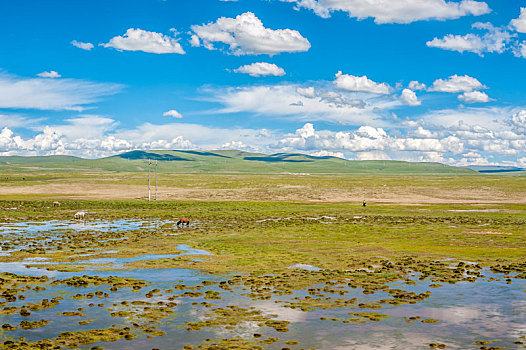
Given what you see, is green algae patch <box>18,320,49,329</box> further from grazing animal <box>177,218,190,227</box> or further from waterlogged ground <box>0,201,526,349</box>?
grazing animal <box>177,218,190,227</box>

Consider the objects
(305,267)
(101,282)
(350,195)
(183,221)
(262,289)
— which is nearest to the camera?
(262,289)

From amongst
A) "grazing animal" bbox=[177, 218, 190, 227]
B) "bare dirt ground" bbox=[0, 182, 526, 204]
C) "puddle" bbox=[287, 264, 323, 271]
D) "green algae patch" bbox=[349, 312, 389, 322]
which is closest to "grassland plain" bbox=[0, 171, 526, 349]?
"green algae patch" bbox=[349, 312, 389, 322]

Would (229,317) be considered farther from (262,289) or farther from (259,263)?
(259,263)

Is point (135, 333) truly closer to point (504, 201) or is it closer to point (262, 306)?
point (262, 306)

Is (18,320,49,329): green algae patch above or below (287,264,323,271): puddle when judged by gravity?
above

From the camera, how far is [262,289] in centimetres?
2902

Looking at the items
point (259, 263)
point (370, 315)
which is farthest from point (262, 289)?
point (259, 263)

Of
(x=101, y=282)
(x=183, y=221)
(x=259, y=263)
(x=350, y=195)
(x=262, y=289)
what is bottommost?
(x=259, y=263)

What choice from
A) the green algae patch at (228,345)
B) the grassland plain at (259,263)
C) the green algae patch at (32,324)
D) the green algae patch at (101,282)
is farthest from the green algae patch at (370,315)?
the green algae patch at (32,324)

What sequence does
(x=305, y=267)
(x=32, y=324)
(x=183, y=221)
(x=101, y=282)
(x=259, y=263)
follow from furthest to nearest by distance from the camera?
(x=183, y=221), (x=259, y=263), (x=305, y=267), (x=101, y=282), (x=32, y=324)

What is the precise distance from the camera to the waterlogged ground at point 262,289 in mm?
20672

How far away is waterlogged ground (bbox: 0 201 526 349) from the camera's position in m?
20.7

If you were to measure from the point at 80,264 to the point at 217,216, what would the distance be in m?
44.7

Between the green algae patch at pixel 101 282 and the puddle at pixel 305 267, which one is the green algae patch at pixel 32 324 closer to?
the green algae patch at pixel 101 282
